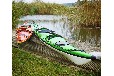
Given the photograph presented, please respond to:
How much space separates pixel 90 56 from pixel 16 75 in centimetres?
59

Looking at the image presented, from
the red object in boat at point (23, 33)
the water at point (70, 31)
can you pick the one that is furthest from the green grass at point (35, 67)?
the water at point (70, 31)

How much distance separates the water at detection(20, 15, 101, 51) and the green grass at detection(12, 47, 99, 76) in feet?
0.65

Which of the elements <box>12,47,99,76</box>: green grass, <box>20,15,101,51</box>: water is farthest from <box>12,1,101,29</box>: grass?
<box>12,47,99,76</box>: green grass

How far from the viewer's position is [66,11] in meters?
2.25

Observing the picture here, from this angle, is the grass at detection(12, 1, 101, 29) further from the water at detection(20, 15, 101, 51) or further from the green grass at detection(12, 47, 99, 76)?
the green grass at detection(12, 47, 99, 76)

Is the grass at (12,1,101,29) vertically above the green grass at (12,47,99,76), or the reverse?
the grass at (12,1,101,29)

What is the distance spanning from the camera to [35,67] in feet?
7.44

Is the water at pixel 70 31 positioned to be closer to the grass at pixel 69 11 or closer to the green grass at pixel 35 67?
the grass at pixel 69 11

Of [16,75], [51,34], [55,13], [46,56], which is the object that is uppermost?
[55,13]

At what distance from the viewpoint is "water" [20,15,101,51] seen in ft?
7.30

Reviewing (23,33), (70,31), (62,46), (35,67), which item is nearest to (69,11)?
(70,31)

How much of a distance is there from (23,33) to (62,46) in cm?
32
